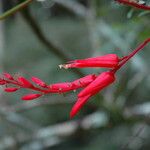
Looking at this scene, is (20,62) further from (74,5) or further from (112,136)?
(74,5)

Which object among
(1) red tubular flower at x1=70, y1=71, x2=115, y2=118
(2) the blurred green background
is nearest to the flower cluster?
(1) red tubular flower at x1=70, y1=71, x2=115, y2=118

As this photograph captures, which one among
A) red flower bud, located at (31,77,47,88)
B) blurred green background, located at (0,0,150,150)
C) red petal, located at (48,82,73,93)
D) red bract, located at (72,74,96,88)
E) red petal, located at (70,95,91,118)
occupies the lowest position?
red petal, located at (70,95,91,118)

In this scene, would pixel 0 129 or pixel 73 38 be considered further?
pixel 73 38

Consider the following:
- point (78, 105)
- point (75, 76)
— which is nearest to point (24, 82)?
point (78, 105)

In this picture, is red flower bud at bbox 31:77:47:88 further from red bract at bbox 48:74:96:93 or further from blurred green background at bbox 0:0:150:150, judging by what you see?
blurred green background at bbox 0:0:150:150

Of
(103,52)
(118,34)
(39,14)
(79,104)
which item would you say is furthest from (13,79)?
(39,14)

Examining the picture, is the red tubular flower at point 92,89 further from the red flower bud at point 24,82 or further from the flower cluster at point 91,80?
the red flower bud at point 24,82
